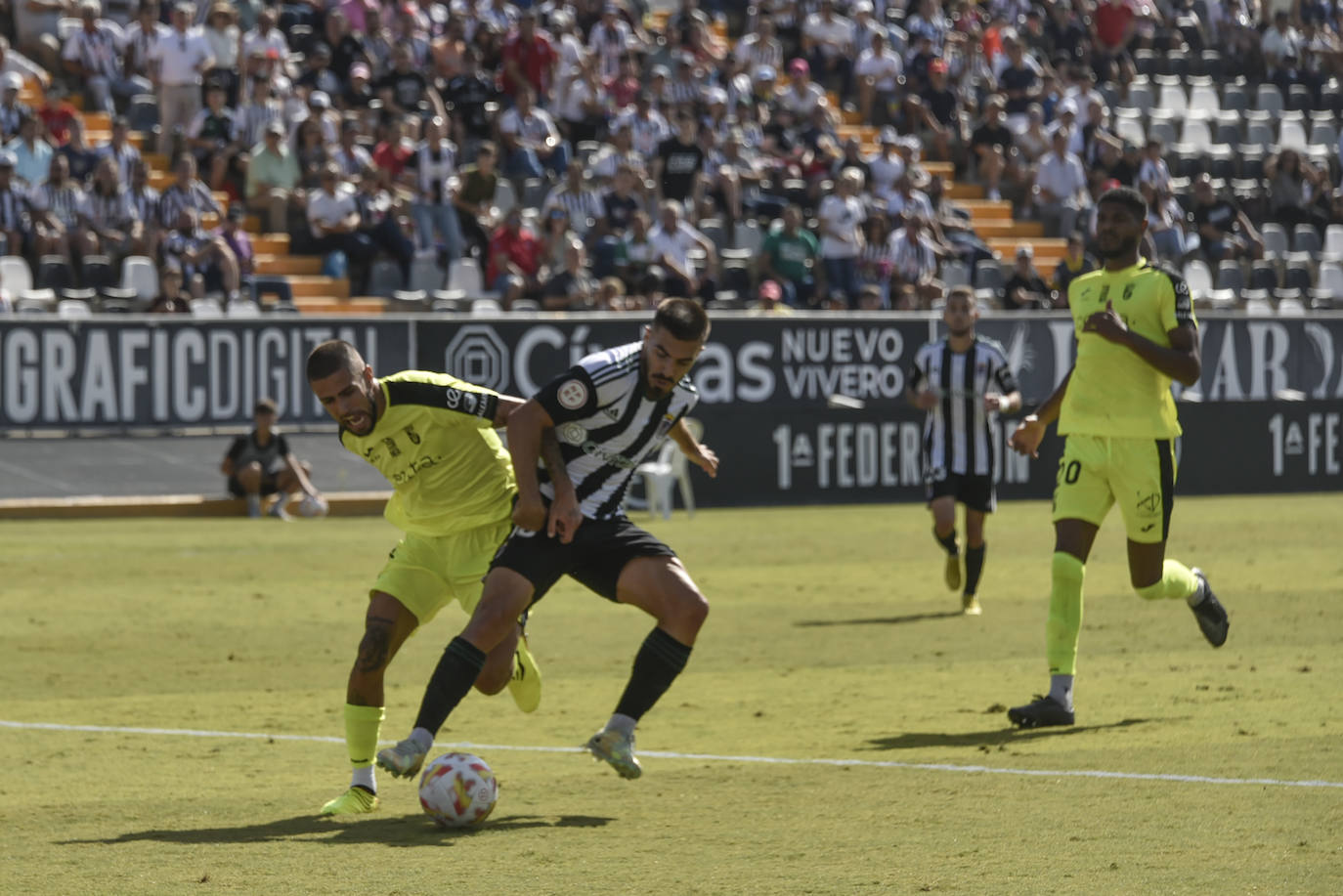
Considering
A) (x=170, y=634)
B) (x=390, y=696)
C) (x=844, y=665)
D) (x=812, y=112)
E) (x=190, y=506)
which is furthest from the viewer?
(x=812, y=112)

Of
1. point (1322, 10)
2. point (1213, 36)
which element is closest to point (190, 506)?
point (1213, 36)

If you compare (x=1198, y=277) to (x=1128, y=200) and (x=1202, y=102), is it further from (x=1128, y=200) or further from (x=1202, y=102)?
(x=1128, y=200)

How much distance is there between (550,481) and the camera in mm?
7574

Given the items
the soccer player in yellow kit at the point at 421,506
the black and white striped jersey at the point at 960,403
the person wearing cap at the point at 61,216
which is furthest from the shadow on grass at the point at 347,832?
the person wearing cap at the point at 61,216

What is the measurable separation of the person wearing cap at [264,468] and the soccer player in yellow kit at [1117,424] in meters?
12.6

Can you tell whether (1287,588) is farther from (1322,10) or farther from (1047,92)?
(1322,10)

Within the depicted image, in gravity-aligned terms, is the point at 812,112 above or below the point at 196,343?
above

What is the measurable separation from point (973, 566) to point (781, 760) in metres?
5.89

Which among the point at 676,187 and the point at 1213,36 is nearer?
the point at 676,187

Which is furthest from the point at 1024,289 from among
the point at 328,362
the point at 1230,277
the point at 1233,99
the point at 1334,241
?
the point at 328,362

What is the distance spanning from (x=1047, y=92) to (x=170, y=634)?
2292 centimetres

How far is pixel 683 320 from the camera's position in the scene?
23.9ft

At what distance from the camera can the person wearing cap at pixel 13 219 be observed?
867 inches

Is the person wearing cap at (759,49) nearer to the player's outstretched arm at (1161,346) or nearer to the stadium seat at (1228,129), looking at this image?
the stadium seat at (1228,129)
